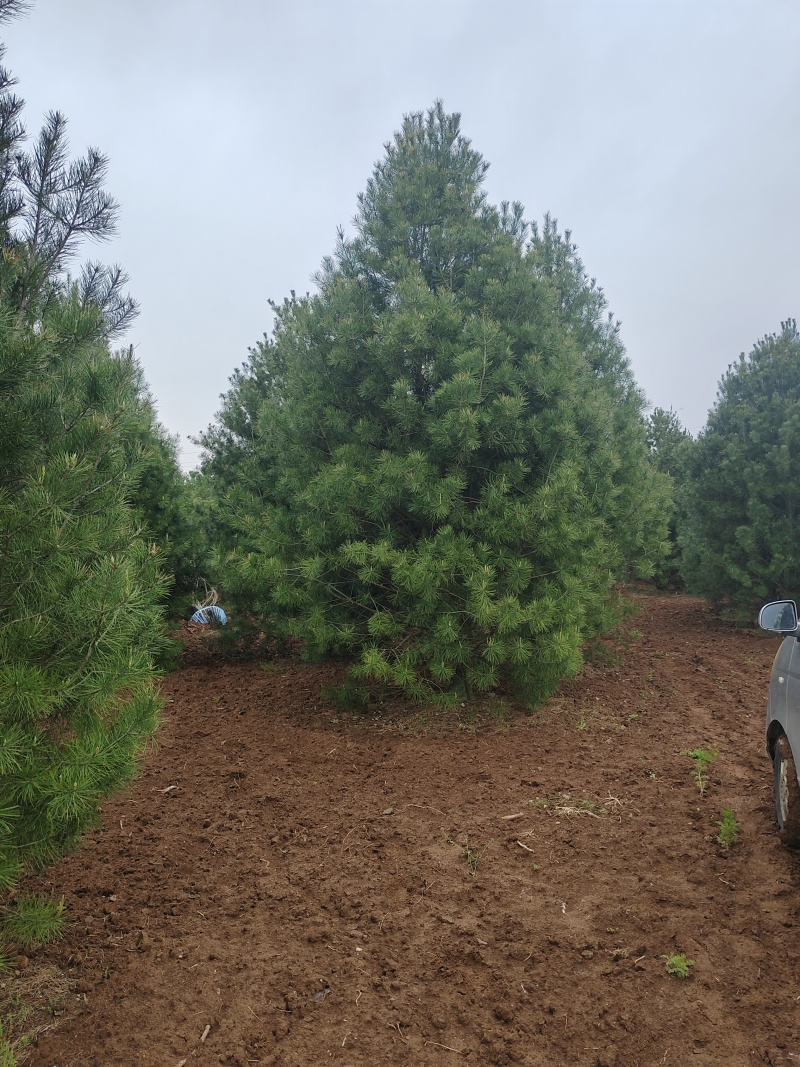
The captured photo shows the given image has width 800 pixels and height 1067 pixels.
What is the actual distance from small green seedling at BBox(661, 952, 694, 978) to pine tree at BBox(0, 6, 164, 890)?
7.43 ft

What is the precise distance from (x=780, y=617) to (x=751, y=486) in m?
7.97

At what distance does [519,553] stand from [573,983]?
3579mm

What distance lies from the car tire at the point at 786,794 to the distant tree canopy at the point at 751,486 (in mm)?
7331

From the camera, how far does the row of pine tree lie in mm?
2748

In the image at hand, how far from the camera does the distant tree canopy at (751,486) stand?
10.5m

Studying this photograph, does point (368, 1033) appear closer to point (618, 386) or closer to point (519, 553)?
point (519, 553)

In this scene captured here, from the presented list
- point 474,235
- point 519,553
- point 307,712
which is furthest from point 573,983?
point 474,235

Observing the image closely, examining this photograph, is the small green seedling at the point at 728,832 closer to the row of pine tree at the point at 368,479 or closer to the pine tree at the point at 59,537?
the row of pine tree at the point at 368,479

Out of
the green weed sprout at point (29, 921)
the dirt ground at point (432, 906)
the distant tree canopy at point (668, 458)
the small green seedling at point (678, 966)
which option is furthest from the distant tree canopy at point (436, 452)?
the distant tree canopy at point (668, 458)

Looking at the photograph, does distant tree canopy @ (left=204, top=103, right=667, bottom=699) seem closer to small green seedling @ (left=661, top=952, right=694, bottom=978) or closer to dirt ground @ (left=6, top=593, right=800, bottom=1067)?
dirt ground @ (left=6, top=593, right=800, bottom=1067)

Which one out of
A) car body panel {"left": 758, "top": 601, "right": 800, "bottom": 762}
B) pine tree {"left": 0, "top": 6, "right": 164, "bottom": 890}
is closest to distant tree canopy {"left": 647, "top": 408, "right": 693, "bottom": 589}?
car body panel {"left": 758, "top": 601, "right": 800, "bottom": 762}

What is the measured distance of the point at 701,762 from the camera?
5.14 m

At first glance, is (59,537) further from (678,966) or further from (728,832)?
(728,832)

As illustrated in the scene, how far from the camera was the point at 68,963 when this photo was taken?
9.78ft
